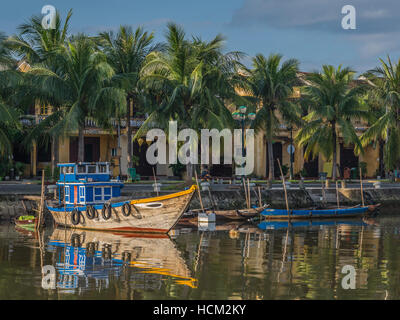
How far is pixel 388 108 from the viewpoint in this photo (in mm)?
46688

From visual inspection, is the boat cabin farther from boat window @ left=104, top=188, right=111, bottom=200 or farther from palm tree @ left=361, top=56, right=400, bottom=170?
palm tree @ left=361, top=56, right=400, bottom=170

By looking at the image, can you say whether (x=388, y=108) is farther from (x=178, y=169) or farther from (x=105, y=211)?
(x=105, y=211)

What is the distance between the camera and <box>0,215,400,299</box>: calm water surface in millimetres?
15508

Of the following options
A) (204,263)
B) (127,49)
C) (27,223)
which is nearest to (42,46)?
(127,49)

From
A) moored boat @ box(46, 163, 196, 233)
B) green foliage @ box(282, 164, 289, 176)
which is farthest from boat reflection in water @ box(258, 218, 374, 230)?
green foliage @ box(282, 164, 289, 176)

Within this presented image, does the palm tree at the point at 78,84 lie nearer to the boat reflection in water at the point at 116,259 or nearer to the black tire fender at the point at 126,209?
the black tire fender at the point at 126,209

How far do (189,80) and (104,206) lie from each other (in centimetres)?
1104

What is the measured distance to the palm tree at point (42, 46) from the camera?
128 feet

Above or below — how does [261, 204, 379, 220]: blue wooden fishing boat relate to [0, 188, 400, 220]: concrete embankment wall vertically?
below

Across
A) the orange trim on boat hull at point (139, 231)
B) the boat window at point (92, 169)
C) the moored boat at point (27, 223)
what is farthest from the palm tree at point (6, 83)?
the orange trim on boat hull at point (139, 231)

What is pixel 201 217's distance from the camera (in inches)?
1309

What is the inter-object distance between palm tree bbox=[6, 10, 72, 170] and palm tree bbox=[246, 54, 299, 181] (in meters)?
12.5
